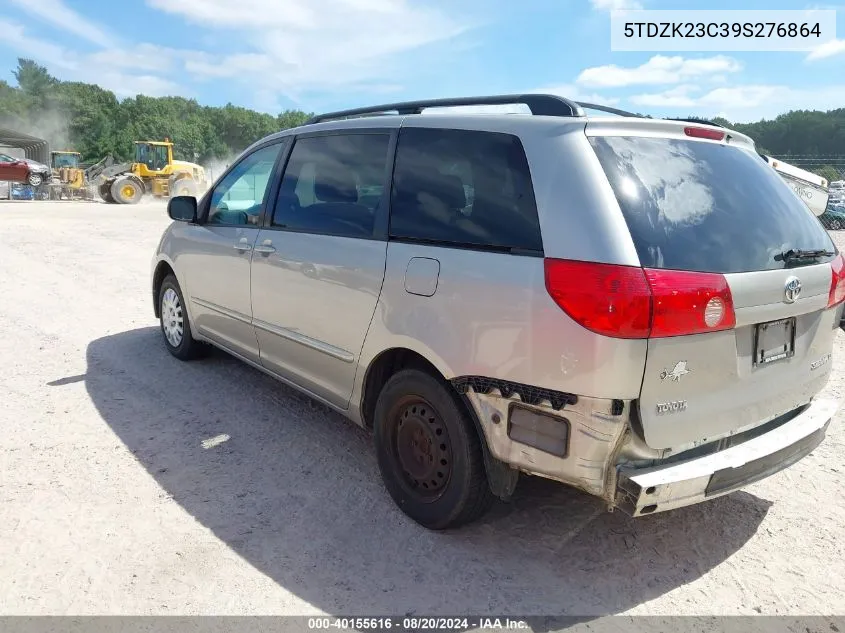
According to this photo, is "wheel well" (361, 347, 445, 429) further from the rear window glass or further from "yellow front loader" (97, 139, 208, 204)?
"yellow front loader" (97, 139, 208, 204)

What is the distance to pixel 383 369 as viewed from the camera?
3268 mm

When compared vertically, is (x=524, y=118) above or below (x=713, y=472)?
above

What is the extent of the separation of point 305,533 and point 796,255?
2.51 m

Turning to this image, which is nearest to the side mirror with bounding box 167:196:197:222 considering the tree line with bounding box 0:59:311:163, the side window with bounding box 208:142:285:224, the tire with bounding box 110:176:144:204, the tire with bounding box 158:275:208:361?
the side window with bounding box 208:142:285:224

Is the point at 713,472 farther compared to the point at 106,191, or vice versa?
the point at 106,191

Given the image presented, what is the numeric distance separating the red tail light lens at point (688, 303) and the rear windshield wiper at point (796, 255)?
1.50ft

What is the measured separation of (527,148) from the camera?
104 inches

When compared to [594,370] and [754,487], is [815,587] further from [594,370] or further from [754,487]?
[594,370]

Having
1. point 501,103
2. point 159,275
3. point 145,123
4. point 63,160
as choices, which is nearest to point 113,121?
point 145,123

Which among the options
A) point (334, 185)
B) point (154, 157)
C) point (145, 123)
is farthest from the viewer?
point (145, 123)

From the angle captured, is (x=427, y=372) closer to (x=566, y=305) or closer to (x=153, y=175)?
(x=566, y=305)

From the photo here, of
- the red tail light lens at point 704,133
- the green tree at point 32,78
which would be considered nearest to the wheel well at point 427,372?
the red tail light lens at point 704,133

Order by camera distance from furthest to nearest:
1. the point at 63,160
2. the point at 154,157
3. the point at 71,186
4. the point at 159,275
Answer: the point at 63,160 < the point at 71,186 < the point at 154,157 < the point at 159,275

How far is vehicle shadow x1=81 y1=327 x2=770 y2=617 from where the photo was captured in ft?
8.58
